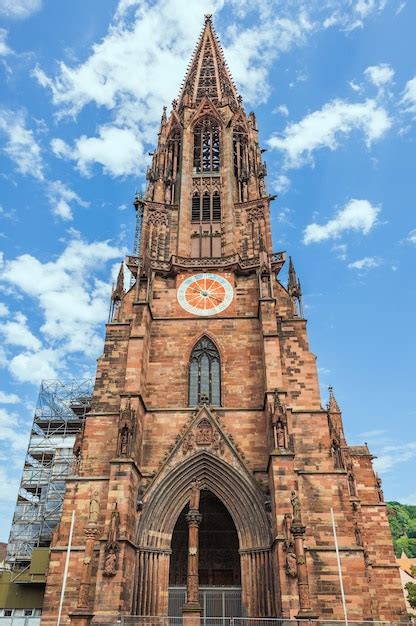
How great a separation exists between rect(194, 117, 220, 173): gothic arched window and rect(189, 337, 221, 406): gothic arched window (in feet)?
36.8

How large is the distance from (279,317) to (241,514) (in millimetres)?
7749

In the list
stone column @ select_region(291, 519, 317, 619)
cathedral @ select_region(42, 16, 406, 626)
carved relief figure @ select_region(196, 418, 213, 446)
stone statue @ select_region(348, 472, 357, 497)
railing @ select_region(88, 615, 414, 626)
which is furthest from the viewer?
stone statue @ select_region(348, 472, 357, 497)

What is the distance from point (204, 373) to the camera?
65.5 ft

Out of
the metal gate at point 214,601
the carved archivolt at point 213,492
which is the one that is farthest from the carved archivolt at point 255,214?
the metal gate at point 214,601

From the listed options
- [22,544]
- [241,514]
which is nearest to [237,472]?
[241,514]

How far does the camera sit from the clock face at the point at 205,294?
21.4m

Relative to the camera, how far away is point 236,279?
73.5 feet

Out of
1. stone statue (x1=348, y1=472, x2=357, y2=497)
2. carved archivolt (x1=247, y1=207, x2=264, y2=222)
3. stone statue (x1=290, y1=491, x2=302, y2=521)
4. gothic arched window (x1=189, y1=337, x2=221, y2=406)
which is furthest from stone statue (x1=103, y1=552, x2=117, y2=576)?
carved archivolt (x1=247, y1=207, x2=264, y2=222)

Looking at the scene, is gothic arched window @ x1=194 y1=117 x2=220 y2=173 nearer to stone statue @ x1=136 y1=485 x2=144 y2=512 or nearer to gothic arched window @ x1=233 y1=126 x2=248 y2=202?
gothic arched window @ x1=233 y1=126 x2=248 y2=202

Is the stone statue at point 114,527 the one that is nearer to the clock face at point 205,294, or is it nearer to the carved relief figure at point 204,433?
the carved relief figure at point 204,433

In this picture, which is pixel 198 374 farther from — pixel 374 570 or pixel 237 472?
pixel 374 570

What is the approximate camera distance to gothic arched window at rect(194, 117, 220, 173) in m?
27.8

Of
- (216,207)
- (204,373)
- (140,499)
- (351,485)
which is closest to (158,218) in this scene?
(216,207)

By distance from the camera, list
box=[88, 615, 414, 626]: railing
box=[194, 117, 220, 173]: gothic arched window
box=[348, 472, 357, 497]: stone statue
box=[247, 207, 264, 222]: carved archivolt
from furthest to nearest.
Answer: box=[194, 117, 220, 173]: gothic arched window < box=[247, 207, 264, 222]: carved archivolt < box=[348, 472, 357, 497]: stone statue < box=[88, 615, 414, 626]: railing
